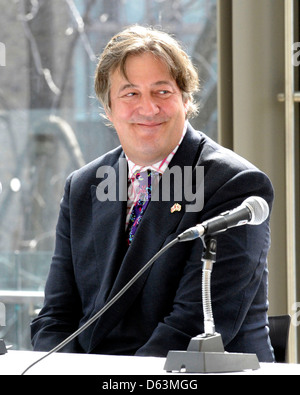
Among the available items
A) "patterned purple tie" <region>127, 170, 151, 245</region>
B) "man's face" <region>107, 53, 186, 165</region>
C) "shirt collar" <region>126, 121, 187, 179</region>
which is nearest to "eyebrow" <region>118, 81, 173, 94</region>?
"man's face" <region>107, 53, 186, 165</region>

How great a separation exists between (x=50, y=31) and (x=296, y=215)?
1.49 metres

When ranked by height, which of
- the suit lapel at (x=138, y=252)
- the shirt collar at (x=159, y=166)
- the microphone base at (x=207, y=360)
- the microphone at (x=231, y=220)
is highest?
the shirt collar at (x=159, y=166)

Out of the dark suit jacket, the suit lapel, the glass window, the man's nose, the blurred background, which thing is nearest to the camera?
the dark suit jacket

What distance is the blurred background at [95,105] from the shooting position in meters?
3.32

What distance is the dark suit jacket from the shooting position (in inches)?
85.7

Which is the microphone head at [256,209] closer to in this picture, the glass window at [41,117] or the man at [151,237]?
the man at [151,237]

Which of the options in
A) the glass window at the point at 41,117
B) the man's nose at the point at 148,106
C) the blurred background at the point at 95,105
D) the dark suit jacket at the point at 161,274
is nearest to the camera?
the dark suit jacket at the point at 161,274

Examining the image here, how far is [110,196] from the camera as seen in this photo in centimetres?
254

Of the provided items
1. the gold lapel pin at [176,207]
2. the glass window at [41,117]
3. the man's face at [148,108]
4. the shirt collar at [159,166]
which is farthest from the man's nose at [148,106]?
the glass window at [41,117]

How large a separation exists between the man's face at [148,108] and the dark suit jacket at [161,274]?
6cm

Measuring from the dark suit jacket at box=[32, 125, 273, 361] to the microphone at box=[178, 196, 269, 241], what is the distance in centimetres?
61

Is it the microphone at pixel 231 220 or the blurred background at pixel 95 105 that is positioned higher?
the blurred background at pixel 95 105

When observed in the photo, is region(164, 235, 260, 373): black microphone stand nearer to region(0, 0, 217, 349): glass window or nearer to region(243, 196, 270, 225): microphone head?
region(243, 196, 270, 225): microphone head
